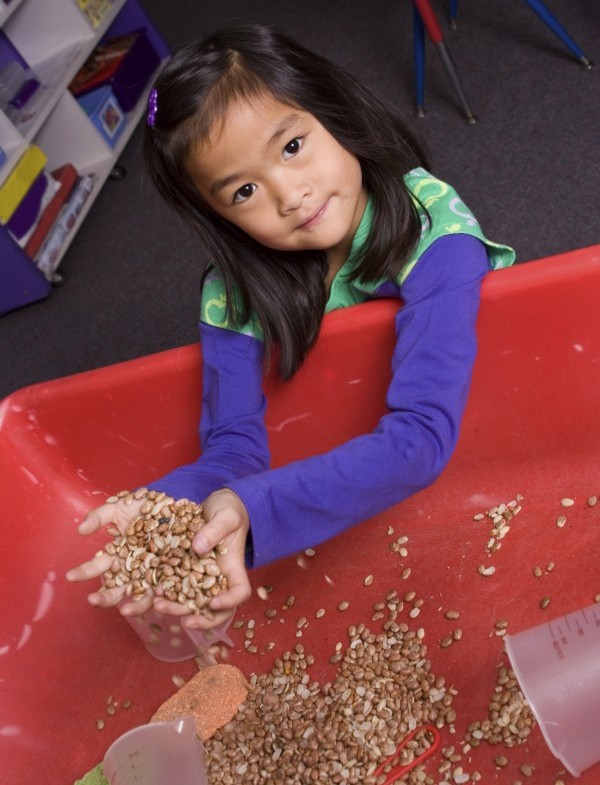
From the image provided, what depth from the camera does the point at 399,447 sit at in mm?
891

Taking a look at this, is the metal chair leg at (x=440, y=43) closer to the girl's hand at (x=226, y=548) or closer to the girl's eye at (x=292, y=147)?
the girl's eye at (x=292, y=147)

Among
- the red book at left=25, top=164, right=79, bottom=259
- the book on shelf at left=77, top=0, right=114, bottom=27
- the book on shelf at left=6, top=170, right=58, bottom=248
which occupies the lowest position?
the red book at left=25, top=164, right=79, bottom=259

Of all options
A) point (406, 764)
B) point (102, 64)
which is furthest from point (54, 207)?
point (406, 764)

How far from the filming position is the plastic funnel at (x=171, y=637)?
1120 millimetres

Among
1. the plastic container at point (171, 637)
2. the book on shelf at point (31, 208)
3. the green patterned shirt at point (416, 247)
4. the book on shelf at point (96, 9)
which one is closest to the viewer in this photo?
the green patterned shirt at point (416, 247)

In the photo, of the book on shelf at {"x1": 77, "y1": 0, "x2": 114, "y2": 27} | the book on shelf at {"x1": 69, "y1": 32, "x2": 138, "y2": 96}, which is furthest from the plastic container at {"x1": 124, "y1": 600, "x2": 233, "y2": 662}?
the book on shelf at {"x1": 77, "y1": 0, "x2": 114, "y2": 27}

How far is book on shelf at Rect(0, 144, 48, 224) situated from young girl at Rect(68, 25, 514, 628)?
Answer: 112cm

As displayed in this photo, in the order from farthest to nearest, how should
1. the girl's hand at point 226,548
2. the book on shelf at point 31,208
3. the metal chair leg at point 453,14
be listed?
the metal chair leg at point 453,14 → the book on shelf at point 31,208 → the girl's hand at point 226,548

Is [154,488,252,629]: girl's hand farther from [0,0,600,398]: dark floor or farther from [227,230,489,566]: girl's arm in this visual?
[0,0,600,398]: dark floor

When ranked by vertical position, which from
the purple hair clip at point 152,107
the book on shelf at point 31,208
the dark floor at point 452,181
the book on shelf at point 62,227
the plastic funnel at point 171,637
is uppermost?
the purple hair clip at point 152,107

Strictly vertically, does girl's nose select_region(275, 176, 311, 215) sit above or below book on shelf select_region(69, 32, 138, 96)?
above

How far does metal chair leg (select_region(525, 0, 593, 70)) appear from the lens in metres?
1.88

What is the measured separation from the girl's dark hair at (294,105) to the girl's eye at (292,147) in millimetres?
49

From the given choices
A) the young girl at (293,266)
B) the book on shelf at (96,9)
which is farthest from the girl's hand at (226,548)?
the book on shelf at (96,9)
